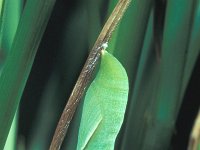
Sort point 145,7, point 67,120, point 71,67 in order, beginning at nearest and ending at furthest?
point 67,120
point 145,7
point 71,67

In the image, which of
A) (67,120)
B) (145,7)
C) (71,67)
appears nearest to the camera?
(67,120)

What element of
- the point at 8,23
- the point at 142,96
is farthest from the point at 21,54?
the point at 142,96

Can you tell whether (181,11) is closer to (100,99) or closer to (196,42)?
(196,42)

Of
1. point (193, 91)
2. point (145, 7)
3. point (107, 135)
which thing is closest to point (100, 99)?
point (107, 135)

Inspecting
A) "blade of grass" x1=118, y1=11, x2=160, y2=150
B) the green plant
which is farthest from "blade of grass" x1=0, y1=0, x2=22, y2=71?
"blade of grass" x1=118, y1=11, x2=160, y2=150

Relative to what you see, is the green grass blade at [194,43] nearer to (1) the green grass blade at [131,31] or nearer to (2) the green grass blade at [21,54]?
(1) the green grass blade at [131,31]

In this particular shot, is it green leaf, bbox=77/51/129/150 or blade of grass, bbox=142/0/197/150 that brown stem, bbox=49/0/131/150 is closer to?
green leaf, bbox=77/51/129/150
